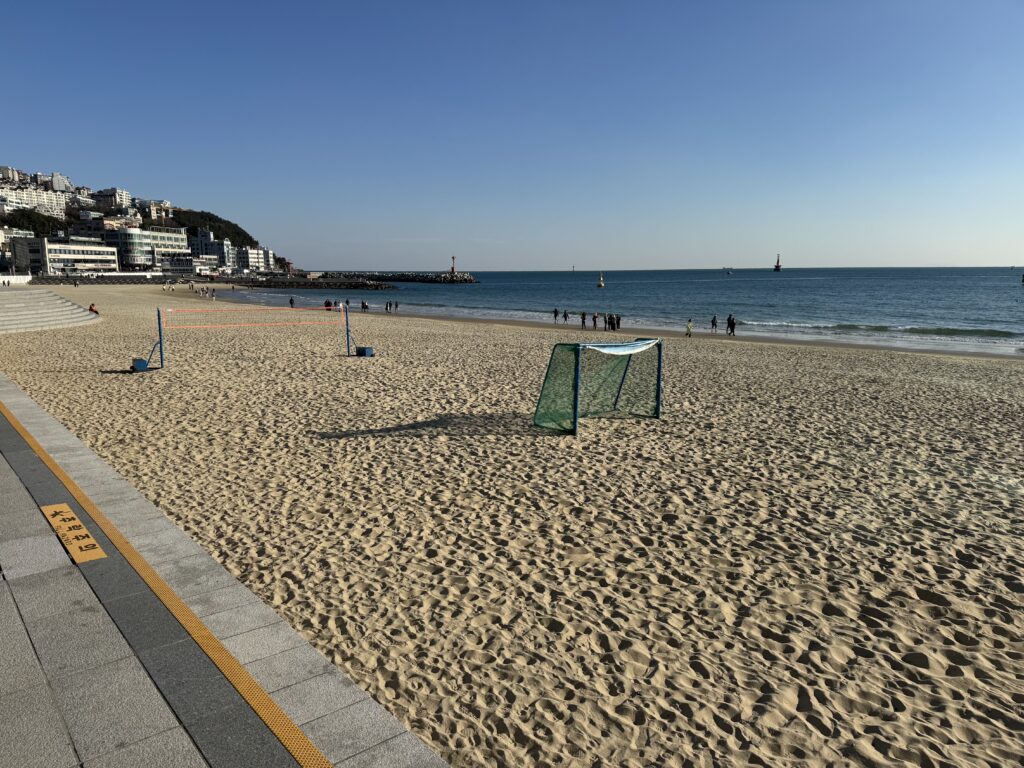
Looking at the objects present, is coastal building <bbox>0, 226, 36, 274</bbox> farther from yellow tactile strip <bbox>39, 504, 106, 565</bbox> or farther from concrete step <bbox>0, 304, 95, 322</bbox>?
yellow tactile strip <bbox>39, 504, 106, 565</bbox>

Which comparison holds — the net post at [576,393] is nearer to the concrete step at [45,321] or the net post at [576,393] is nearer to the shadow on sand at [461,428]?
the shadow on sand at [461,428]

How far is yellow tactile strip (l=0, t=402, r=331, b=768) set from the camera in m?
3.15

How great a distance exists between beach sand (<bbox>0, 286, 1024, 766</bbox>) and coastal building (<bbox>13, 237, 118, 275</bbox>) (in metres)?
131

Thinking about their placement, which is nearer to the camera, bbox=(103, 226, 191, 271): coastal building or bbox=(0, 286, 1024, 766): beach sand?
bbox=(0, 286, 1024, 766): beach sand

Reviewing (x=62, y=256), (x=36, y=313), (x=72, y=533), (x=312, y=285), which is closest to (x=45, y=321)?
(x=36, y=313)

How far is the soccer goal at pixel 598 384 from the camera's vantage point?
10.3m

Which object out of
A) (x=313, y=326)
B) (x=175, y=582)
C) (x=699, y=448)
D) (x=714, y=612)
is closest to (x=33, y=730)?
(x=175, y=582)

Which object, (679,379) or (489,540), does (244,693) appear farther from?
(679,379)

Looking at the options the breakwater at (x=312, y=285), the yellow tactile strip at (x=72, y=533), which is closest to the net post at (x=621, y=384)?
the yellow tactile strip at (x=72, y=533)

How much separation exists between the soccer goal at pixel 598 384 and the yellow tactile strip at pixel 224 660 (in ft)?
21.6

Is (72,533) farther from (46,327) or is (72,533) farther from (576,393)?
(46,327)

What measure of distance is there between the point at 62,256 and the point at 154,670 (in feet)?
483

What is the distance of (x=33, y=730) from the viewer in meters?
3.18

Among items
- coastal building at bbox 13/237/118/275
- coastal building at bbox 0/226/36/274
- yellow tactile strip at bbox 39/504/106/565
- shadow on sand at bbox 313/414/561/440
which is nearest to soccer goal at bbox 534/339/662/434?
shadow on sand at bbox 313/414/561/440
